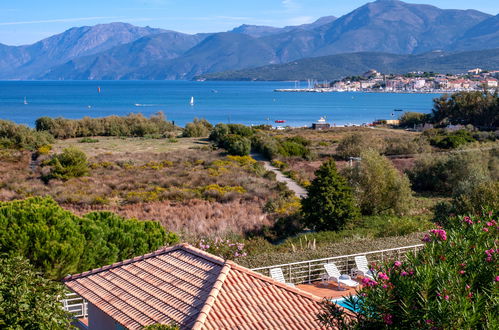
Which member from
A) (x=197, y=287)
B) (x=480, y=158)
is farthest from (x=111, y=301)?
(x=480, y=158)

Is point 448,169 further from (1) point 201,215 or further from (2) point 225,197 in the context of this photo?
(1) point 201,215

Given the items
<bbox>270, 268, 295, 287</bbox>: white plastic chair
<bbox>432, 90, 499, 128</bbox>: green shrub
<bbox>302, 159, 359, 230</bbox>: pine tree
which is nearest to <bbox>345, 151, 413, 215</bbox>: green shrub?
<bbox>302, 159, 359, 230</bbox>: pine tree

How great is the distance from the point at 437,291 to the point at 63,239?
822cm

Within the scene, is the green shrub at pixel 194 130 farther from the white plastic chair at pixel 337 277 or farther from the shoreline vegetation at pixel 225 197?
the white plastic chair at pixel 337 277

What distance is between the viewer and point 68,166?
2770 centimetres

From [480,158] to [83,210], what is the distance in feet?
65.7

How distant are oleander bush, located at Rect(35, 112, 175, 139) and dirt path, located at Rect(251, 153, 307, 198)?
14.8 metres

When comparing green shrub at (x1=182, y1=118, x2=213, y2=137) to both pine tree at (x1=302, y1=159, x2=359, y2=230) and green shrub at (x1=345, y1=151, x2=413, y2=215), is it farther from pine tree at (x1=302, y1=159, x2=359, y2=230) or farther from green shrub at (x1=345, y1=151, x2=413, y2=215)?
pine tree at (x1=302, y1=159, x2=359, y2=230)

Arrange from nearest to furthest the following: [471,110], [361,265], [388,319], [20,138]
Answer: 1. [388,319]
2. [361,265]
3. [20,138]
4. [471,110]

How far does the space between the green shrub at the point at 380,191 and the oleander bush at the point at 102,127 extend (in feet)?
101

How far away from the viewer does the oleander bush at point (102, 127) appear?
157ft

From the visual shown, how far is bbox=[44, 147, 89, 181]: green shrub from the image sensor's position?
26.9 metres

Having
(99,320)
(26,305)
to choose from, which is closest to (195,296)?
(99,320)

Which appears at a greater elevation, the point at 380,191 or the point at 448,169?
the point at 380,191
